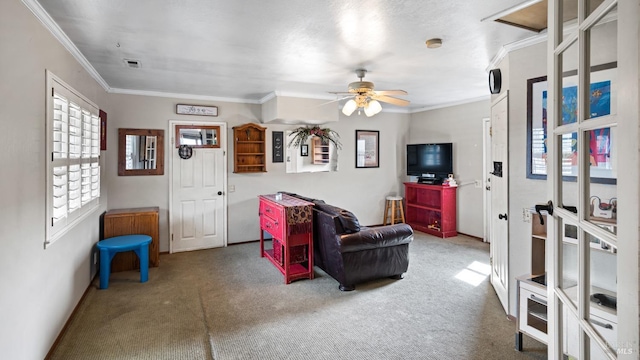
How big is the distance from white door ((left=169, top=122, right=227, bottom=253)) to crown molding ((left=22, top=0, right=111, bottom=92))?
1.61 meters

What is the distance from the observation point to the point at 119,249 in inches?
143

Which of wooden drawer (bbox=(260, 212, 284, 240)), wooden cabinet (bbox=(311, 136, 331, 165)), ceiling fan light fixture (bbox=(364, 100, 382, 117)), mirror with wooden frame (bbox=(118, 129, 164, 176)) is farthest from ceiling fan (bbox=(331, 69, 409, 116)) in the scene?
mirror with wooden frame (bbox=(118, 129, 164, 176))

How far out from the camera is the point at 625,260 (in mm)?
698

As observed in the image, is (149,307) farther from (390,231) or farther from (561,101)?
(561,101)

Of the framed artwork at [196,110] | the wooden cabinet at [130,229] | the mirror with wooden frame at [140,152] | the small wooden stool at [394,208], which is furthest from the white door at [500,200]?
the mirror with wooden frame at [140,152]

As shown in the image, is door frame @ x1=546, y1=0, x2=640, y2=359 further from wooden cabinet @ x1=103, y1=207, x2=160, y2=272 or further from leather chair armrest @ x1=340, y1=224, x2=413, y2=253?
wooden cabinet @ x1=103, y1=207, x2=160, y2=272

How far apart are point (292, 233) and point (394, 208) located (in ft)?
11.4

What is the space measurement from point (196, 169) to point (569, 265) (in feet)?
16.3

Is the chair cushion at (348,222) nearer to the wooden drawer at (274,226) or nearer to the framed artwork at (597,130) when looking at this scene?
→ the wooden drawer at (274,226)

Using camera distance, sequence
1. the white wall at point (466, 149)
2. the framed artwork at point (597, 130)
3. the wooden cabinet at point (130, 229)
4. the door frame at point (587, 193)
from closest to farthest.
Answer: the door frame at point (587, 193)
the framed artwork at point (597, 130)
the wooden cabinet at point (130, 229)
the white wall at point (466, 149)

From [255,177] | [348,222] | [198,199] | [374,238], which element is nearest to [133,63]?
[198,199]

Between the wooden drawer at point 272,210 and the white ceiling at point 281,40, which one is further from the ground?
the white ceiling at point 281,40

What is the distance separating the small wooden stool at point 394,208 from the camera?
6527 millimetres

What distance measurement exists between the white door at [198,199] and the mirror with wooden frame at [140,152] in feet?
0.63
